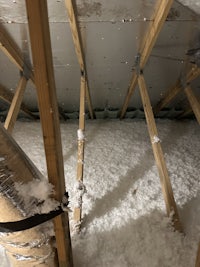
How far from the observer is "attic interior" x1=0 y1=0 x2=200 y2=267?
4.05ft

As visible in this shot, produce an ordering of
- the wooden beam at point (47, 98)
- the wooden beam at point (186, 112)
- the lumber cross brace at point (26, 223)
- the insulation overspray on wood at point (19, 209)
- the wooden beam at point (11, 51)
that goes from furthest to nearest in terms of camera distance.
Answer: the wooden beam at point (186, 112)
the wooden beam at point (11, 51)
the lumber cross brace at point (26, 223)
the insulation overspray on wood at point (19, 209)
the wooden beam at point (47, 98)

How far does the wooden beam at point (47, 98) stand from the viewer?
98 centimetres

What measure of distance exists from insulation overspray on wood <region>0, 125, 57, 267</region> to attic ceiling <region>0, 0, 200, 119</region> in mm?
986

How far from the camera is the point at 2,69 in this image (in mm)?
2582

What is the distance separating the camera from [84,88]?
2475mm

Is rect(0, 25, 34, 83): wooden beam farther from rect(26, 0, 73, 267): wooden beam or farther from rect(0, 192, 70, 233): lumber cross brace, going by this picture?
rect(0, 192, 70, 233): lumber cross brace

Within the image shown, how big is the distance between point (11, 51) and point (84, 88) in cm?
60

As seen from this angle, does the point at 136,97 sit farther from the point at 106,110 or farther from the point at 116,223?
the point at 116,223

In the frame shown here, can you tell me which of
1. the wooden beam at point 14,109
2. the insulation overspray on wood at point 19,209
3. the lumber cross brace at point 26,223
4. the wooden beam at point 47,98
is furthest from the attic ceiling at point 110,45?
the lumber cross brace at point 26,223

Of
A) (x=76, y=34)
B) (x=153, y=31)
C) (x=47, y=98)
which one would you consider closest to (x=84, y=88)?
(x=76, y=34)

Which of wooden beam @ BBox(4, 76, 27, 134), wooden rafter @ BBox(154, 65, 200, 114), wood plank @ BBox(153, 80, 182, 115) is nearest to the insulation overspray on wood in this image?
wooden beam @ BBox(4, 76, 27, 134)

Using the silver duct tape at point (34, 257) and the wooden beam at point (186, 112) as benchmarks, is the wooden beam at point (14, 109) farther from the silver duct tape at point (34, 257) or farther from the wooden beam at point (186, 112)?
the wooden beam at point (186, 112)

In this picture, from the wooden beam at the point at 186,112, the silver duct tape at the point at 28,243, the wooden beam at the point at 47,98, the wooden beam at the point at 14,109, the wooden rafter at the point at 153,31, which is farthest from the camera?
the wooden beam at the point at 186,112

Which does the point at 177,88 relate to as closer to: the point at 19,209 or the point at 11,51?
the point at 11,51
